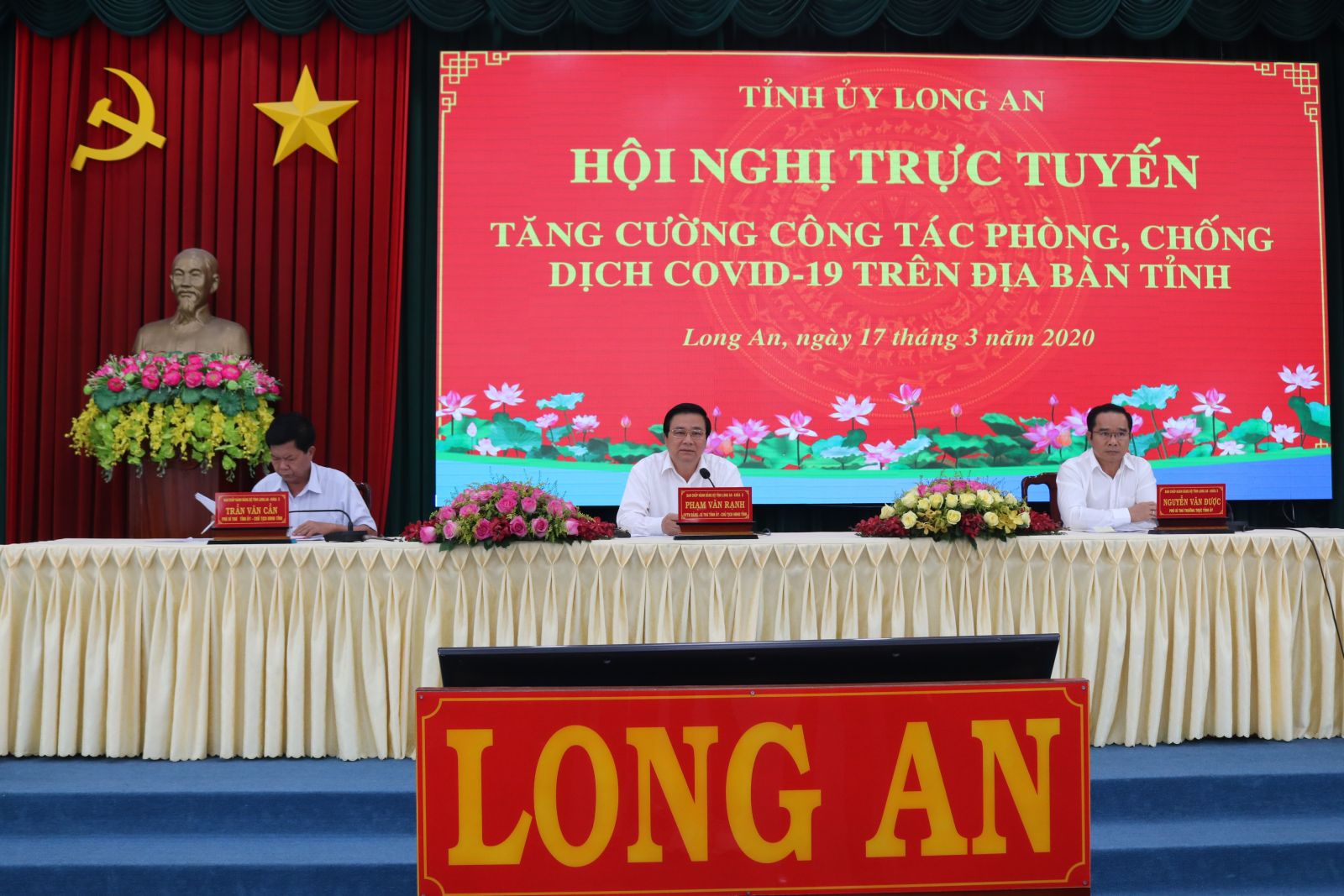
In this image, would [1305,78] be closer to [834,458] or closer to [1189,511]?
[834,458]

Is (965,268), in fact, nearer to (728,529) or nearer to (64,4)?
(728,529)

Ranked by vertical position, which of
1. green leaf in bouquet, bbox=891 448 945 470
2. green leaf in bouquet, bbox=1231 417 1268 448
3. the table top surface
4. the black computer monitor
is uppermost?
green leaf in bouquet, bbox=1231 417 1268 448

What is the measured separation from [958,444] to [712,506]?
2.14 metres

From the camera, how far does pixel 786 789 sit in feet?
4.59

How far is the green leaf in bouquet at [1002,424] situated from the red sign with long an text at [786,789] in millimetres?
3918

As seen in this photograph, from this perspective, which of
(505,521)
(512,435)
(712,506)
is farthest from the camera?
(512,435)

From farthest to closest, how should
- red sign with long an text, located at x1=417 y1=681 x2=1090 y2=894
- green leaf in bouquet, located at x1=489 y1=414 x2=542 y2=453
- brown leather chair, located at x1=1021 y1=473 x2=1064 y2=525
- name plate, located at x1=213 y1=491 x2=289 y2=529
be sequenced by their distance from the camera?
green leaf in bouquet, located at x1=489 y1=414 x2=542 y2=453 < brown leather chair, located at x1=1021 y1=473 x2=1064 y2=525 < name plate, located at x1=213 y1=491 x2=289 y2=529 < red sign with long an text, located at x1=417 y1=681 x2=1090 y2=894

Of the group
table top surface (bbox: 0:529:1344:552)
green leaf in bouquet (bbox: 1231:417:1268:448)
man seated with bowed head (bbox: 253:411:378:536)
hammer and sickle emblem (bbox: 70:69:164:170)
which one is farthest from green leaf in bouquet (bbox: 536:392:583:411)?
green leaf in bouquet (bbox: 1231:417:1268:448)

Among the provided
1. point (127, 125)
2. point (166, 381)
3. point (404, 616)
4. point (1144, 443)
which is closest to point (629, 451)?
point (166, 381)

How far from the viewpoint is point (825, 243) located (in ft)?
16.9

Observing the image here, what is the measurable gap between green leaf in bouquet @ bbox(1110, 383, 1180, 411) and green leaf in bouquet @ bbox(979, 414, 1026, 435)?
1.51 feet

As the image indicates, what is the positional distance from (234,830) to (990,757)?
2.12 meters

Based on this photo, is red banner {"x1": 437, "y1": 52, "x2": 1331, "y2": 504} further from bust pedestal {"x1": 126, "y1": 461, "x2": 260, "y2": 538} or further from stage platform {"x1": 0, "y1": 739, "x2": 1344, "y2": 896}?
stage platform {"x1": 0, "y1": 739, "x2": 1344, "y2": 896}

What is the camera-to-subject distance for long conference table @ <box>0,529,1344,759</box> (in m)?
3.13
